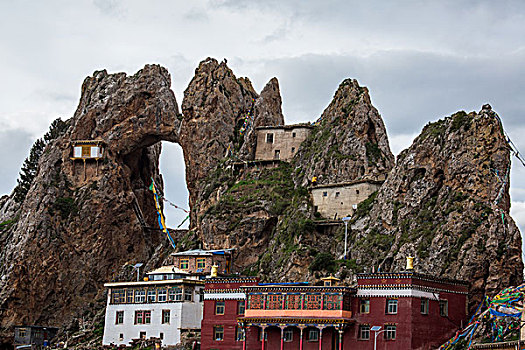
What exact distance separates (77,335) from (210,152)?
33.2m

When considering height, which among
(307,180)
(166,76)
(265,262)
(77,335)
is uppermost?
(166,76)

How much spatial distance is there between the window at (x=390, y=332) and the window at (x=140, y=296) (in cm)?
3271

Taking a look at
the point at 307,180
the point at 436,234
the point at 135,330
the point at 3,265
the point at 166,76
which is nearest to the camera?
the point at 436,234

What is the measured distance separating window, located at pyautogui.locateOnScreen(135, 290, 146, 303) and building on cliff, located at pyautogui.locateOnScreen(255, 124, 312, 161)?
1152 inches

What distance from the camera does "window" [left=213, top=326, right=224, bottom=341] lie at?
85.0m

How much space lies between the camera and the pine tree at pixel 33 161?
5846 inches

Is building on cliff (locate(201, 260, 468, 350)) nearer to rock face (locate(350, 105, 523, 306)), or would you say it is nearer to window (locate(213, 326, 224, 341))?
window (locate(213, 326, 224, 341))

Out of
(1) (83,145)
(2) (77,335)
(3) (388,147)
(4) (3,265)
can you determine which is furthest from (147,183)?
(3) (388,147)

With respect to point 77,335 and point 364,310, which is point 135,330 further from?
point 364,310

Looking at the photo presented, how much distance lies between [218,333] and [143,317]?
15530 mm

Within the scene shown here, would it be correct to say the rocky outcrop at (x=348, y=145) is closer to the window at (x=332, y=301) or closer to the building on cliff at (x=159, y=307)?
the building on cliff at (x=159, y=307)

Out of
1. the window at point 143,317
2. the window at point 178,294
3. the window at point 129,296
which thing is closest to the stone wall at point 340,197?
the window at point 178,294

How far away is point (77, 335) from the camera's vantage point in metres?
112

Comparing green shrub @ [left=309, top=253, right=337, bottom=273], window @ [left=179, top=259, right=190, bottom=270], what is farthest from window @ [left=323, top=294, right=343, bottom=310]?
window @ [left=179, top=259, right=190, bottom=270]
